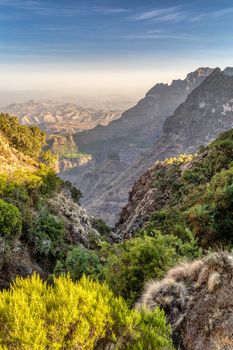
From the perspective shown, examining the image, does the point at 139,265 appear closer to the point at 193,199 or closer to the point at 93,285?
the point at 93,285

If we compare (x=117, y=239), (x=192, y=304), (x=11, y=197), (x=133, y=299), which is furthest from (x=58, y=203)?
(x=192, y=304)

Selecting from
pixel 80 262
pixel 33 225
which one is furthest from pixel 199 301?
pixel 33 225

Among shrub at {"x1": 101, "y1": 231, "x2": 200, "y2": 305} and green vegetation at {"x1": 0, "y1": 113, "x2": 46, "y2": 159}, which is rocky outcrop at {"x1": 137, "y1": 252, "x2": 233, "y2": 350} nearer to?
shrub at {"x1": 101, "y1": 231, "x2": 200, "y2": 305}

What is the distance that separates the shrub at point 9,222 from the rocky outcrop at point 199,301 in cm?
2028

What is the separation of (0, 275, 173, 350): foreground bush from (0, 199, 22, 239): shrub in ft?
69.9

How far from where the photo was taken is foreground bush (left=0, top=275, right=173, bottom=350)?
293 inches

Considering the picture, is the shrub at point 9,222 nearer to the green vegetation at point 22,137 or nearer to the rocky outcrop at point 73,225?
the rocky outcrop at point 73,225

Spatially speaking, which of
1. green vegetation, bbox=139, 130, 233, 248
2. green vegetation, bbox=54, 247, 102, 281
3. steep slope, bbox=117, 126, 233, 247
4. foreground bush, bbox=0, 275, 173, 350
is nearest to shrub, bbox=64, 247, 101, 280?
green vegetation, bbox=54, 247, 102, 281

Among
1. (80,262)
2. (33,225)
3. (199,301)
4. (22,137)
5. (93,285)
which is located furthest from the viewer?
(22,137)

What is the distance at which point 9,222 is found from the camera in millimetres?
29594

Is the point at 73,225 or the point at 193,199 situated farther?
the point at 73,225

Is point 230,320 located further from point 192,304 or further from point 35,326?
point 35,326

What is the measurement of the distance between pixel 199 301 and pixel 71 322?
3.56 metres

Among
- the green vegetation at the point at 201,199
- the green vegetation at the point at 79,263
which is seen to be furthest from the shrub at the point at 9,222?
the green vegetation at the point at 201,199
